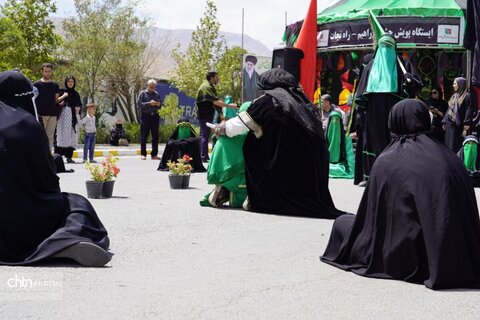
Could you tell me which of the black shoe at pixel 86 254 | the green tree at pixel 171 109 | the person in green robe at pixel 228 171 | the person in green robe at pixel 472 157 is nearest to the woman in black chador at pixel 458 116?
the person in green robe at pixel 472 157

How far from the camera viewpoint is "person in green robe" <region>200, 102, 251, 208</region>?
30.0ft

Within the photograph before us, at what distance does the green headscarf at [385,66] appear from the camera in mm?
11625

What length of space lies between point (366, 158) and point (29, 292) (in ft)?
27.5

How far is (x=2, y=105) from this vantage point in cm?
584

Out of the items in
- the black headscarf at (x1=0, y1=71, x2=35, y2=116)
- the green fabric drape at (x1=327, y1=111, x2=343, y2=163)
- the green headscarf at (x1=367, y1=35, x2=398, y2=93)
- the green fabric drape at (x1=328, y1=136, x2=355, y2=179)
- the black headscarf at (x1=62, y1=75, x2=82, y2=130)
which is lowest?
the green fabric drape at (x1=328, y1=136, x2=355, y2=179)

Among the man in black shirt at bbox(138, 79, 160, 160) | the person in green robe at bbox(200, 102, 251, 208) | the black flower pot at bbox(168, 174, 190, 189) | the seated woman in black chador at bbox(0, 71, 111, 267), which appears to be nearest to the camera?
the seated woman in black chador at bbox(0, 71, 111, 267)

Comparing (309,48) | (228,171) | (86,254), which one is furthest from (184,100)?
(86,254)

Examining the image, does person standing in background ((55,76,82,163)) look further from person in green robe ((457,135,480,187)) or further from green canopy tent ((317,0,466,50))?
green canopy tent ((317,0,466,50))

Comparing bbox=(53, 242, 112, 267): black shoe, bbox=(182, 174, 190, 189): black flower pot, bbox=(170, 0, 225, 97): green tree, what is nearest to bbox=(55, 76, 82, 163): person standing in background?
bbox=(182, 174, 190, 189): black flower pot

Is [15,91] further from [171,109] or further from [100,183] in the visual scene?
[171,109]

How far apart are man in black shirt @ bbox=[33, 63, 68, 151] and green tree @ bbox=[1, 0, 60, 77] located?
9992mm

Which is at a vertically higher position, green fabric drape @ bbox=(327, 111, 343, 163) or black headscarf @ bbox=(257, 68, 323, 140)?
black headscarf @ bbox=(257, 68, 323, 140)

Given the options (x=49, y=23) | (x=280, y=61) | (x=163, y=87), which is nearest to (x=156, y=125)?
(x=280, y=61)

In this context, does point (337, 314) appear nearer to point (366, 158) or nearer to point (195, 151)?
point (366, 158)
